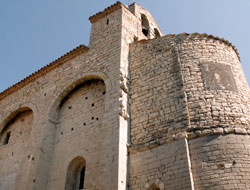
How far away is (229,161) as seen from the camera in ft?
23.4

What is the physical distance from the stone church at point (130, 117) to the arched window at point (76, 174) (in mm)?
33

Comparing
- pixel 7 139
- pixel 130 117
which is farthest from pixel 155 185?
pixel 7 139

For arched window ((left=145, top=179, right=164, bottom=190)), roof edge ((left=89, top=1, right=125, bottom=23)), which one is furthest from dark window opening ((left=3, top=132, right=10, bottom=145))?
arched window ((left=145, top=179, right=164, bottom=190))

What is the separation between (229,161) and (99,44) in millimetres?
6958

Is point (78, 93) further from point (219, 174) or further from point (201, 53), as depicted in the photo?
point (219, 174)

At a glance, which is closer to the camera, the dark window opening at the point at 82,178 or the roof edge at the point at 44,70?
the dark window opening at the point at 82,178

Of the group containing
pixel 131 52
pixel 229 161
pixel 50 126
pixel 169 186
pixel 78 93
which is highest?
pixel 131 52

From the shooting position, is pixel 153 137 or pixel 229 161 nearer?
pixel 229 161

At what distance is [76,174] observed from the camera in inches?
384

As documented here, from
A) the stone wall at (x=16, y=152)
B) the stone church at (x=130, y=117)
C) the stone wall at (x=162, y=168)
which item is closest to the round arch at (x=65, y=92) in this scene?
the stone church at (x=130, y=117)

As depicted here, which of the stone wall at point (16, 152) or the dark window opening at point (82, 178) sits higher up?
the stone wall at point (16, 152)

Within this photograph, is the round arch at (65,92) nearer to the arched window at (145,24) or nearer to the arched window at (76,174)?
the arched window at (76,174)

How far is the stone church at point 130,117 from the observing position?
7.51 m

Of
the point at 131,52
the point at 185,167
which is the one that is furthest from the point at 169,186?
the point at 131,52
